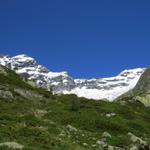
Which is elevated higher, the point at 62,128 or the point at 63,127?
the point at 63,127

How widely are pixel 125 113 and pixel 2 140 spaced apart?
3956 centimetres

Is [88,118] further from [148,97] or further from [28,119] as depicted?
[148,97]

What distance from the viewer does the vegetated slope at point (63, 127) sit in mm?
27078

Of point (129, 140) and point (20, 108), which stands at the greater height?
point (20, 108)

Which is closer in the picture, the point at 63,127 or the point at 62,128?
the point at 62,128

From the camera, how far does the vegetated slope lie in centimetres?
2708

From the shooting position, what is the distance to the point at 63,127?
39.9m

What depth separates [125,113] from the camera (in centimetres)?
6297

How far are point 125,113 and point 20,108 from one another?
16.9 meters

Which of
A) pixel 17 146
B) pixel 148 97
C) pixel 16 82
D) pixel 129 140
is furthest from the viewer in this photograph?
pixel 148 97

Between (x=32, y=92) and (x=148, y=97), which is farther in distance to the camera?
Result: (x=148, y=97)

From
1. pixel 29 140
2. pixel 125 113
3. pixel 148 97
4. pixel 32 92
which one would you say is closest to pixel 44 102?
pixel 32 92

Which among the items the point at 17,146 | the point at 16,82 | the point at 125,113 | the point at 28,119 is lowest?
the point at 17,146

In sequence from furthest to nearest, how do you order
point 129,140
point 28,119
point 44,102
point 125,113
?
point 44,102 < point 125,113 < point 28,119 < point 129,140
